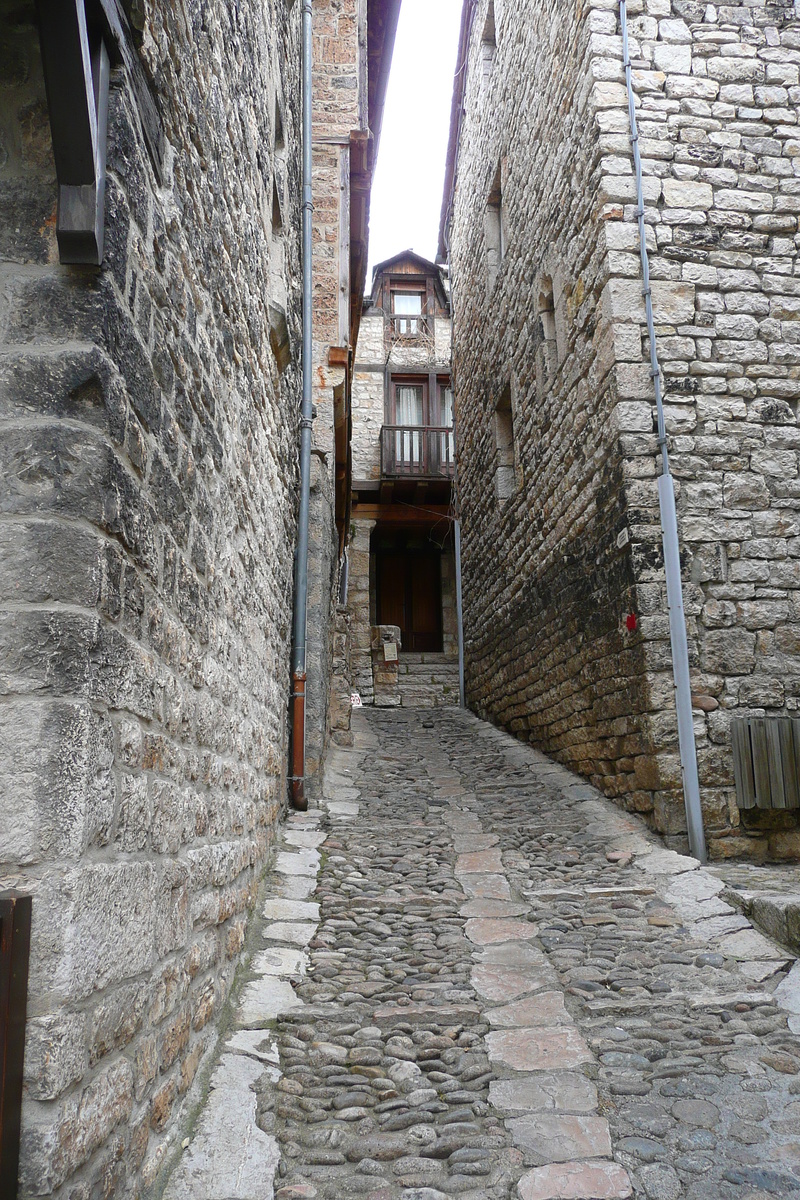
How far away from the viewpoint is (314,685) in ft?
19.5

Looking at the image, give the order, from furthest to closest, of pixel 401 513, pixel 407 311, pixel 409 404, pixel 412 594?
pixel 407 311
pixel 409 404
pixel 412 594
pixel 401 513

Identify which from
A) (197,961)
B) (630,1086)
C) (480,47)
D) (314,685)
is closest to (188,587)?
(197,961)

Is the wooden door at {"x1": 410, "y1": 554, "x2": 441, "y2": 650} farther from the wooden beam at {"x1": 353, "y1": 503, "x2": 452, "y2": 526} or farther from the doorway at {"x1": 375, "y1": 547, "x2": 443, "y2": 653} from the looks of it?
Result: the wooden beam at {"x1": 353, "y1": 503, "x2": 452, "y2": 526}

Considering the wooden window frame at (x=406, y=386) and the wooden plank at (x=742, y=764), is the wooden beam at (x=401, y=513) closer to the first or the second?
the wooden window frame at (x=406, y=386)

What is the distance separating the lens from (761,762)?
4.72 meters

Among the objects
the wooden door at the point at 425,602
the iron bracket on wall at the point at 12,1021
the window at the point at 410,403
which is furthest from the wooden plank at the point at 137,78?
the wooden door at the point at 425,602

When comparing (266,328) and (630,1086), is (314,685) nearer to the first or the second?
(266,328)

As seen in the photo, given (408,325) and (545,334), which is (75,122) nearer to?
(545,334)

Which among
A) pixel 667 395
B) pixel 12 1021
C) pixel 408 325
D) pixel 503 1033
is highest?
pixel 408 325

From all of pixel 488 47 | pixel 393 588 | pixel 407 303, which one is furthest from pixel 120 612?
pixel 407 303

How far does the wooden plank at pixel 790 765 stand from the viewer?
4668 millimetres

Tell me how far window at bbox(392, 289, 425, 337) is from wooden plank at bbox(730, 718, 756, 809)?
1360 cm

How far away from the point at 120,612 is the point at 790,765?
418cm

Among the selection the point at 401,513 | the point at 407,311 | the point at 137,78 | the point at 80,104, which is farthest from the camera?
the point at 407,311
